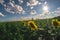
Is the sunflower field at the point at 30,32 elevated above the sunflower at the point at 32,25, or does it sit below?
below

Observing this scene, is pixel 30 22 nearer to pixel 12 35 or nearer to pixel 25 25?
pixel 25 25

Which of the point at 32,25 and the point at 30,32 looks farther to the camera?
the point at 30,32

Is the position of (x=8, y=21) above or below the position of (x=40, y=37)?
above

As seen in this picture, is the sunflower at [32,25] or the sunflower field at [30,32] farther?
the sunflower field at [30,32]

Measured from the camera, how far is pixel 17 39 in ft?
5.35

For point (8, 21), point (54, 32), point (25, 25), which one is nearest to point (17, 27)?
point (25, 25)

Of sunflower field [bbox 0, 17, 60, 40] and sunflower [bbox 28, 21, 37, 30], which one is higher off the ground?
sunflower [bbox 28, 21, 37, 30]

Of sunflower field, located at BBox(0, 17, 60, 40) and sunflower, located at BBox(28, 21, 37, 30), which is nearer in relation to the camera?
sunflower, located at BBox(28, 21, 37, 30)

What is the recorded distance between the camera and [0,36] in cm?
173

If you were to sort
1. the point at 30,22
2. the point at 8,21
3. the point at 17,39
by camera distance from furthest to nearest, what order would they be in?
the point at 8,21, the point at 17,39, the point at 30,22

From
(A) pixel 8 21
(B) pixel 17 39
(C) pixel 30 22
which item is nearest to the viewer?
(C) pixel 30 22

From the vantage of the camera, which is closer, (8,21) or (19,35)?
(19,35)

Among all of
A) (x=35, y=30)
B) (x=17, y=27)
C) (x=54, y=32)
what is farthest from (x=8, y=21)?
(x=54, y=32)

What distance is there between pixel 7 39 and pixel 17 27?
0.15 meters
